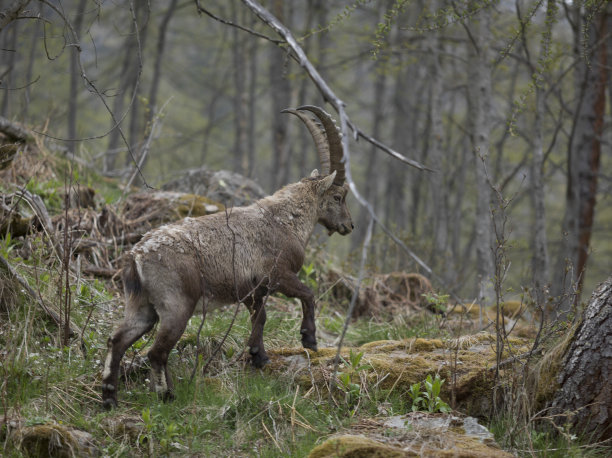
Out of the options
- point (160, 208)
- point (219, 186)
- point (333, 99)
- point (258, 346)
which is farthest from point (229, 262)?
point (219, 186)

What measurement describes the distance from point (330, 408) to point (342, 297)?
4134 millimetres

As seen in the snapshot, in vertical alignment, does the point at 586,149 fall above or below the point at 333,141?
above

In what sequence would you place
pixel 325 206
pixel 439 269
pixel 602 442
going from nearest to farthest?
pixel 602 442, pixel 325 206, pixel 439 269

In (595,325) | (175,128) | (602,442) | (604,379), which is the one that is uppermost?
(175,128)

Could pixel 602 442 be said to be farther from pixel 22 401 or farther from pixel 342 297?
pixel 342 297

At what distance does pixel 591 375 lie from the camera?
412 centimetres

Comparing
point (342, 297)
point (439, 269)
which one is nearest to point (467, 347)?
point (342, 297)

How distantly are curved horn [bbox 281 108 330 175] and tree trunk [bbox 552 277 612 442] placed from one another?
Result: 301 centimetres

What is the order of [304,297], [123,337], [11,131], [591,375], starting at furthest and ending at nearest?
[11,131]
[304,297]
[123,337]
[591,375]

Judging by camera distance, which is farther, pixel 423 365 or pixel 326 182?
pixel 326 182

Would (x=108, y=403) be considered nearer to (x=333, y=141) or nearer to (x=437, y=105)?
(x=333, y=141)

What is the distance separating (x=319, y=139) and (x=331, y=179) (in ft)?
1.43

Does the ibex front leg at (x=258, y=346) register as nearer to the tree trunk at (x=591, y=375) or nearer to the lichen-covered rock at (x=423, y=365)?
the lichen-covered rock at (x=423, y=365)

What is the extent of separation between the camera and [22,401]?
170 inches
